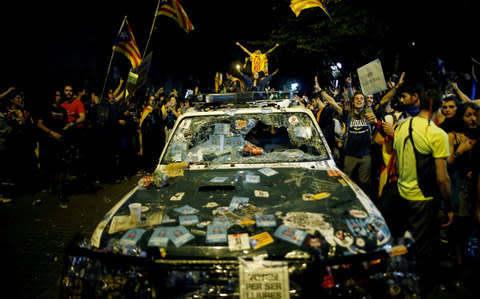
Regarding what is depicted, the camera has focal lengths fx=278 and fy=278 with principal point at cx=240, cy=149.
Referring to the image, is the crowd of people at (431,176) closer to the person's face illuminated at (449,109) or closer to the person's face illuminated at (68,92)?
the person's face illuminated at (449,109)

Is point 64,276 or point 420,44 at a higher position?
point 420,44

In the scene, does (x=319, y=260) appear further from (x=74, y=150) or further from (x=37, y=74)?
(x=37, y=74)

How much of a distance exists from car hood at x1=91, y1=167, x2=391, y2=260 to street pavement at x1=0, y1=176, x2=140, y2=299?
622 mm

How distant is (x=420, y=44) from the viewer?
14367 millimetres

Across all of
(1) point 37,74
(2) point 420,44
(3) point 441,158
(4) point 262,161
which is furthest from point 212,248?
(2) point 420,44

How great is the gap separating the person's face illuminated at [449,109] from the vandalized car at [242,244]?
7.69 ft

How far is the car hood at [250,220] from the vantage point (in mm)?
1863

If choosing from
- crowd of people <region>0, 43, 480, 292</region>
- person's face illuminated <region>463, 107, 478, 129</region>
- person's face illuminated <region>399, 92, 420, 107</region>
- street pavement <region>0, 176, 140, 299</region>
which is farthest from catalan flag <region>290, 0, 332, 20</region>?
street pavement <region>0, 176, 140, 299</region>

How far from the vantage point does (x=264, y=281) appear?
172 cm

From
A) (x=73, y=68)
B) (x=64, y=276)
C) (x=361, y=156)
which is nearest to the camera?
(x=64, y=276)

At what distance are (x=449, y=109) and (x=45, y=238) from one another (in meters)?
6.38


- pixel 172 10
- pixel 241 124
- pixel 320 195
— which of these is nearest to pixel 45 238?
pixel 241 124

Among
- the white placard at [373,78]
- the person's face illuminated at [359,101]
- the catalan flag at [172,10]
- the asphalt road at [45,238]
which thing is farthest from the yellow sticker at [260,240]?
the catalan flag at [172,10]

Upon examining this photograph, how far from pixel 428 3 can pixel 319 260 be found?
52.3 feet
